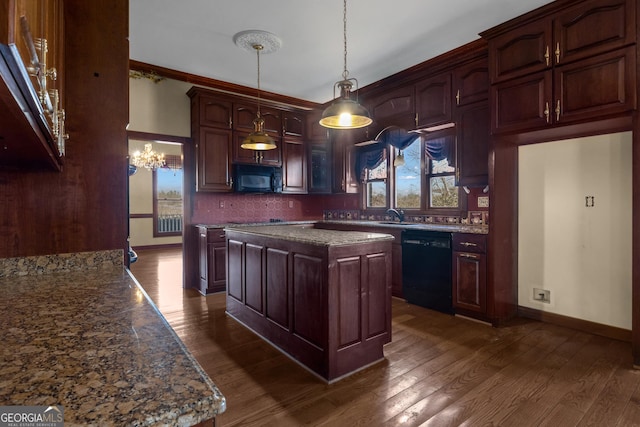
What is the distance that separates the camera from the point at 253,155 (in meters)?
4.85

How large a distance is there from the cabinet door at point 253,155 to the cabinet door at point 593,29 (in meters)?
3.56

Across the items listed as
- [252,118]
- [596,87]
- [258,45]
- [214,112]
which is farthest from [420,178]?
[214,112]

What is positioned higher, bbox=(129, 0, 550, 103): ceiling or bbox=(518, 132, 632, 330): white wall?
bbox=(129, 0, 550, 103): ceiling

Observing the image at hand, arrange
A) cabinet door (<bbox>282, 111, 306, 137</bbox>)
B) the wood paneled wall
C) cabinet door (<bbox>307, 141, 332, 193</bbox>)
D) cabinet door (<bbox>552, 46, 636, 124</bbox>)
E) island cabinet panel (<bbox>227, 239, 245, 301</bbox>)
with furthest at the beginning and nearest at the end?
cabinet door (<bbox>307, 141, 332, 193</bbox>) → cabinet door (<bbox>282, 111, 306, 137</bbox>) → island cabinet panel (<bbox>227, 239, 245, 301</bbox>) → cabinet door (<bbox>552, 46, 636, 124</bbox>) → the wood paneled wall

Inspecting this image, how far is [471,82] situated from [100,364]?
12.9 feet

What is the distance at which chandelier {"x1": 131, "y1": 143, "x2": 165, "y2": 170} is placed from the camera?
796 cm

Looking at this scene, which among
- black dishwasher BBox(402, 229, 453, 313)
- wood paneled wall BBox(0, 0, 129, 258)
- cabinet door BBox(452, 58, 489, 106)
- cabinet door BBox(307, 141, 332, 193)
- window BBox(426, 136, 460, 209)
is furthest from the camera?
cabinet door BBox(307, 141, 332, 193)

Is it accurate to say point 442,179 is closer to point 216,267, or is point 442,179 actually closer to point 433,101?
point 433,101

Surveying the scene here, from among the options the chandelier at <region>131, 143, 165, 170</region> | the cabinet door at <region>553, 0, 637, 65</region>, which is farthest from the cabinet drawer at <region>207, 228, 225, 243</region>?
the chandelier at <region>131, 143, 165, 170</region>

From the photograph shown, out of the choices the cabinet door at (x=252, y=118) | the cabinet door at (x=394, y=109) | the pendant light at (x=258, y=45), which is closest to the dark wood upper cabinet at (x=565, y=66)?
the cabinet door at (x=394, y=109)

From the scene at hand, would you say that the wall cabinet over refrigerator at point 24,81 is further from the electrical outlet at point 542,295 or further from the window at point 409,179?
Result: the window at point 409,179

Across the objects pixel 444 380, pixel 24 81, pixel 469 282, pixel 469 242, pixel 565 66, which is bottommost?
pixel 444 380

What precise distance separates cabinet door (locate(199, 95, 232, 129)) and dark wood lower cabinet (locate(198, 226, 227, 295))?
1.47 m

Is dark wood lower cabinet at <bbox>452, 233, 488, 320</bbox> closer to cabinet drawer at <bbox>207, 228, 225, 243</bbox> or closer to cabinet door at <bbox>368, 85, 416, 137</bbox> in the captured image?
cabinet door at <bbox>368, 85, 416, 137</bbox>
